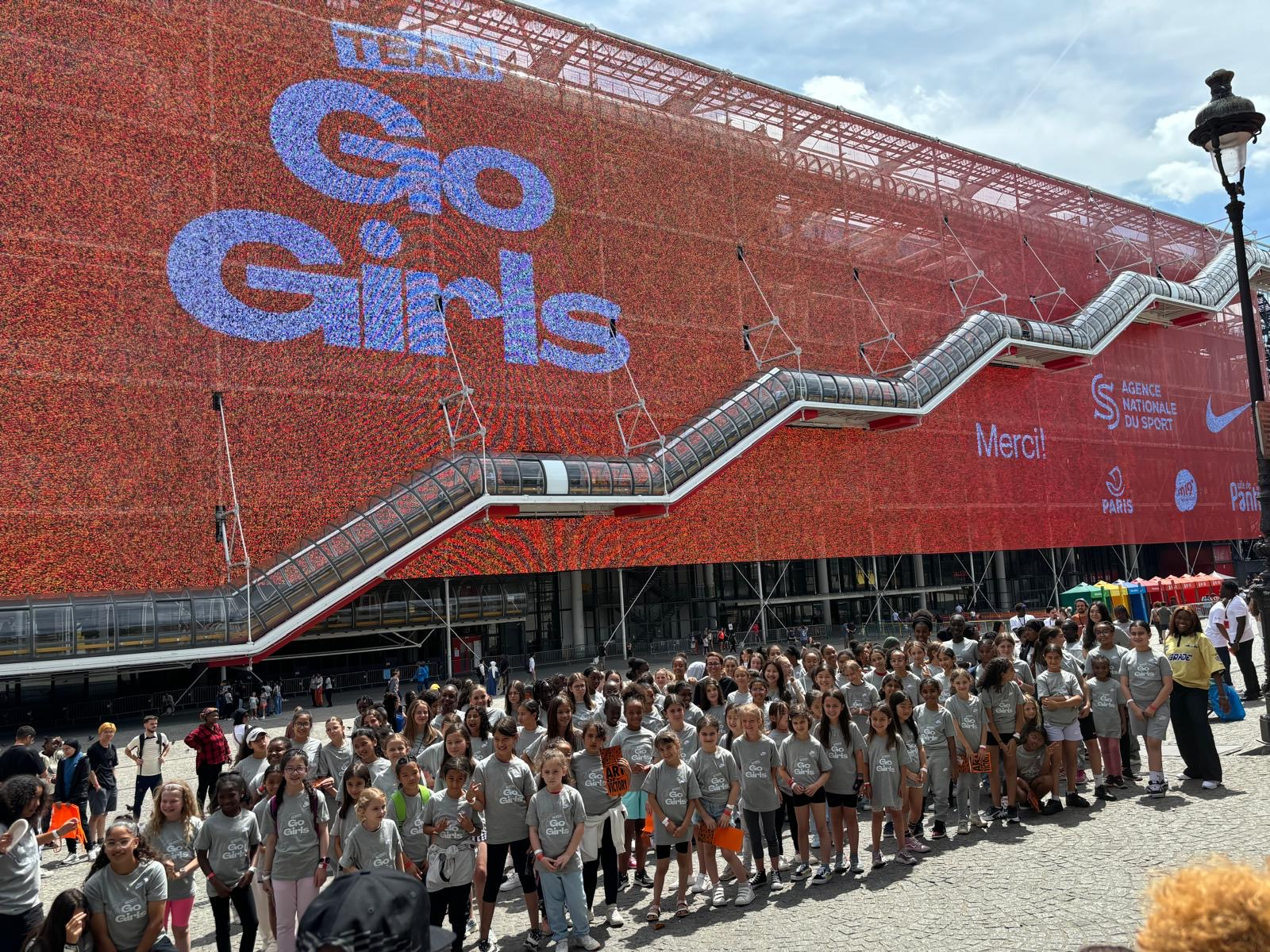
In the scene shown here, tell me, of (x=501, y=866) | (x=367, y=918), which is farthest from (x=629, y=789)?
(x=367, y=918)

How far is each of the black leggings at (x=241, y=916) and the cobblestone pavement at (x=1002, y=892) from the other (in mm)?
1082

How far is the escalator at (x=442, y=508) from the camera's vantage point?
56.1 ft

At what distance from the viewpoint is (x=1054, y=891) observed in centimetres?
592

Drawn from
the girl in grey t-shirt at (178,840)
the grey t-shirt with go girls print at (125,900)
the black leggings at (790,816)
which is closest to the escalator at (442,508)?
the girl in grey t-shirt at (178,840)

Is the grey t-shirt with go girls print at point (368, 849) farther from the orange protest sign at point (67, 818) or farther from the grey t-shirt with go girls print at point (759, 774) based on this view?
the orange protest sign at point (67, 818)

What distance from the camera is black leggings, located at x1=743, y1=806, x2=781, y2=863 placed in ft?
22.8

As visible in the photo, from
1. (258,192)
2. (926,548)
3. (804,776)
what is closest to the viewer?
(804,776)

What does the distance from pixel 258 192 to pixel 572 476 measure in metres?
9.38

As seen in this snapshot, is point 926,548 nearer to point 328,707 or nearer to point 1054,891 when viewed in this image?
point 328,707

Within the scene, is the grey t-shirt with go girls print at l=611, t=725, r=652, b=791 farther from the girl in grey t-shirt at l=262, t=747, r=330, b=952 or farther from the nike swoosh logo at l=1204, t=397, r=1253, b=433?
the nike swoosh logo at l=1204, t=397, r=1253, b=433

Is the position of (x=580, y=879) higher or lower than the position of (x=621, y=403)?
lower

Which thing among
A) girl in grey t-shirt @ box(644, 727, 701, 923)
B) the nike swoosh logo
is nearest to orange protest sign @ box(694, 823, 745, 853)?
girl in grey t-shirt @ box(644, 727, 701, 923)

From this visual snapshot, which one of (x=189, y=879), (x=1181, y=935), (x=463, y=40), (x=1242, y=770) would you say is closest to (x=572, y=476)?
(x=463, y=40)

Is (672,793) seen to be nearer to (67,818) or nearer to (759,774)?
(759,774)
